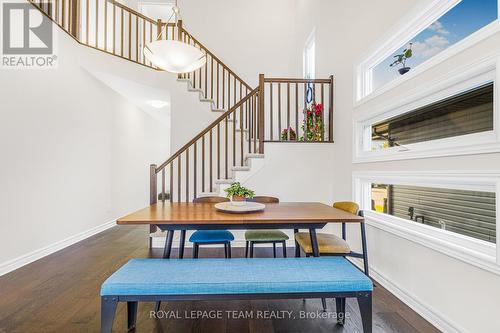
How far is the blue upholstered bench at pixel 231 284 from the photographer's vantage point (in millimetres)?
1376

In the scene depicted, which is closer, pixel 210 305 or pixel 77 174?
pixel 210 305

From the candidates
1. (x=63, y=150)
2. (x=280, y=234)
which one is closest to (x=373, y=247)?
(x=280, y=234)

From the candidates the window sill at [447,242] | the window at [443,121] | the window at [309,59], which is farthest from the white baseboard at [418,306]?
the window at [309,59]

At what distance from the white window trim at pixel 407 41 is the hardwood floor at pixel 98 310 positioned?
1849mm

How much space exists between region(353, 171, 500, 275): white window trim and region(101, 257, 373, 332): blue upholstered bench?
2.21 ft

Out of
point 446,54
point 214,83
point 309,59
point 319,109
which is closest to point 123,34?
point 214,83

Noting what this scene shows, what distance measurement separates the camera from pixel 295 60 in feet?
18.5

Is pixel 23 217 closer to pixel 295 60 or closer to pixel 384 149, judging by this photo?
pixel 384 149

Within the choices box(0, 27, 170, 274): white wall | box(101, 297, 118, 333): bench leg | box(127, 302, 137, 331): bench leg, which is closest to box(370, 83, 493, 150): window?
box(101, 297, 118, 333): bench leg

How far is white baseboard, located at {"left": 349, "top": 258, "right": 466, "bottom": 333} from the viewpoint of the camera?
5.69ft

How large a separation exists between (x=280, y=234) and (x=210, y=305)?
3.07 ft

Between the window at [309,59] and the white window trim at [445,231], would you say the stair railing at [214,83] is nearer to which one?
the window at [309,59]

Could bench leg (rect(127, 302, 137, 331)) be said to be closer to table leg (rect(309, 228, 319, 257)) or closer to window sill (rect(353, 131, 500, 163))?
table leg (rect(309, 228, 319, 257))

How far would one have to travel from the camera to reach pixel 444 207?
1.95 meters
